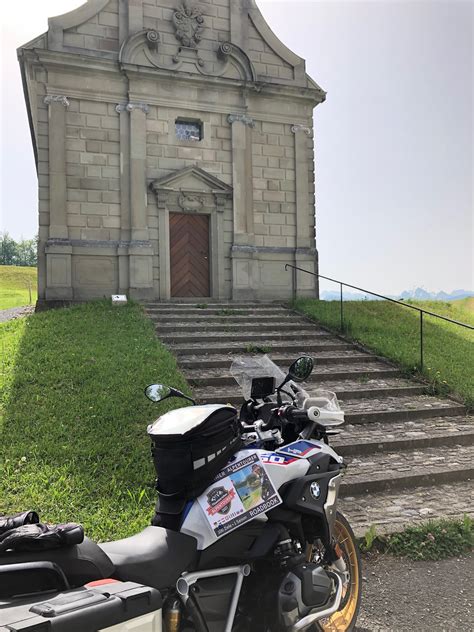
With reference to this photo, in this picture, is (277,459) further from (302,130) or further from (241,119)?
(302,130)

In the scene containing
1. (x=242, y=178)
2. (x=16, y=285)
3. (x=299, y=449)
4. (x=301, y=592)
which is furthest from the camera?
(x=16, y=285)

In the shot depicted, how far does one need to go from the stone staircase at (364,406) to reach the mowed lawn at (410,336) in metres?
0.31

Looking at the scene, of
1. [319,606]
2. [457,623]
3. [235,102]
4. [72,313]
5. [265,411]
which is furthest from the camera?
[235,102]

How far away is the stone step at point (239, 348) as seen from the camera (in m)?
8.75

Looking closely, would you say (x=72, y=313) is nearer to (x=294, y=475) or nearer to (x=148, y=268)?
(x=148, y=268)

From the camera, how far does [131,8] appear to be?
13.3 meters

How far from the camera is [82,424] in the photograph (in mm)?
5469

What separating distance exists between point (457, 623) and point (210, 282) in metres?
11.5

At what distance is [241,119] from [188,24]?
9.06ft

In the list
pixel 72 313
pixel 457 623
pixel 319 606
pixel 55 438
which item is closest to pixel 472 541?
pixel 457 623

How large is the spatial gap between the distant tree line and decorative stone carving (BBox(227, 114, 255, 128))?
59140 mm

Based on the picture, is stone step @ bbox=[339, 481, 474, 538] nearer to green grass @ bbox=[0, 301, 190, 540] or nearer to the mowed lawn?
green grass @ bbox=[0, 301, 190, 540]

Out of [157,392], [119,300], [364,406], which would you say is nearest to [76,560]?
[157,392]

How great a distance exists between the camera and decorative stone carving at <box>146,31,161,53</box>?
43.0 ft
